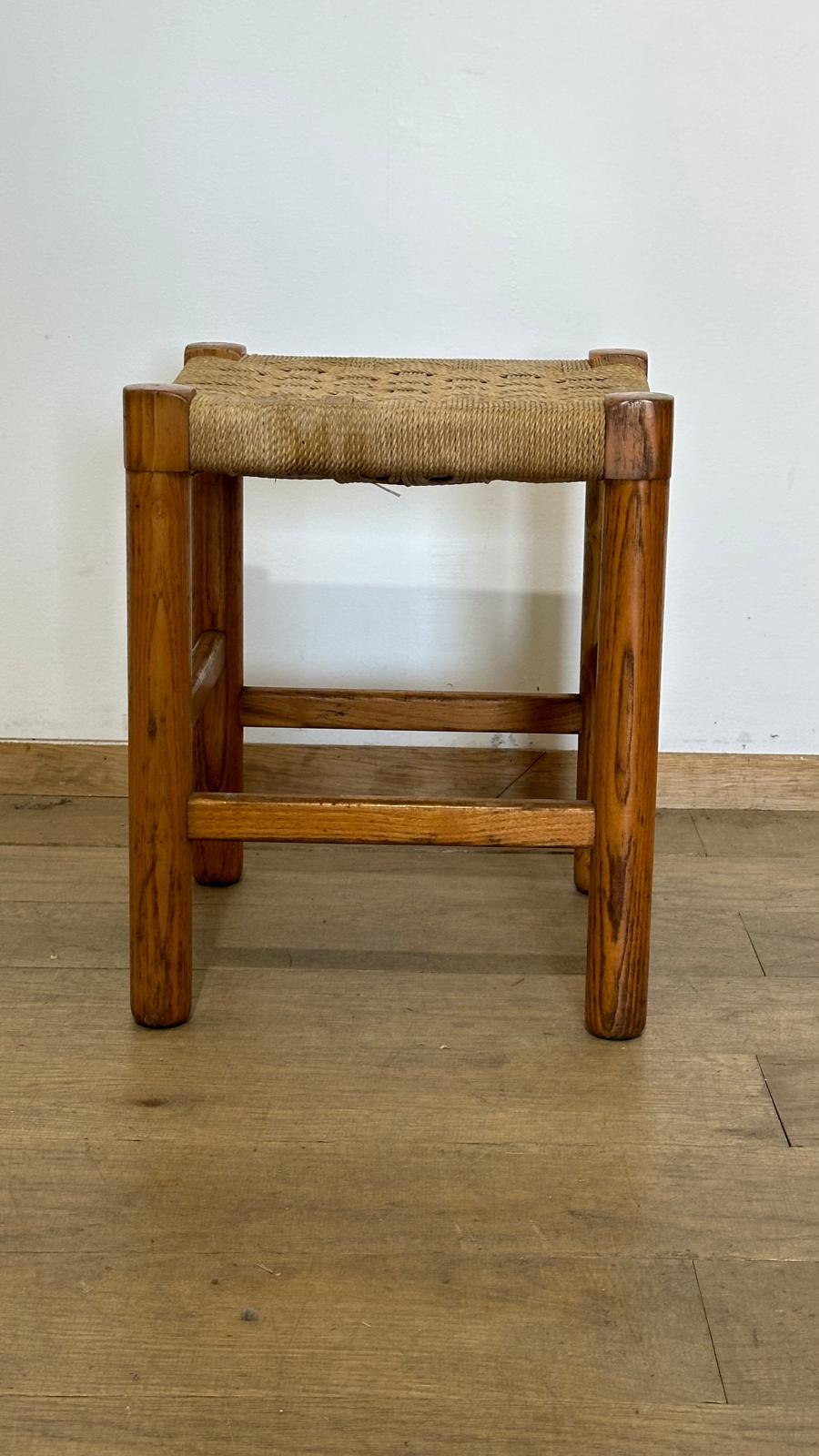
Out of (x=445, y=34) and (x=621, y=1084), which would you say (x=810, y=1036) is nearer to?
(x=621, y=1084)

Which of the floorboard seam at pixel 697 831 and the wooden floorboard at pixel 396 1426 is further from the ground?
the floorboard seam at pixel 697 831

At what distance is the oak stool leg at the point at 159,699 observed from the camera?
0.96 m

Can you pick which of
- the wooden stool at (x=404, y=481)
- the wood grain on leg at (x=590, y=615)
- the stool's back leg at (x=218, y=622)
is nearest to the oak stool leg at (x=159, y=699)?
the wooden stool at (x=404, y=481)

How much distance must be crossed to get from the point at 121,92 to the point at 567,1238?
1.03 m

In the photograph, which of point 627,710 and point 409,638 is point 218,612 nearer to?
point 409,638

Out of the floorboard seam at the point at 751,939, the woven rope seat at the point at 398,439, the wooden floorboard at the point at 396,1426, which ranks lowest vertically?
the wooden floorboard at the point at 396,1426

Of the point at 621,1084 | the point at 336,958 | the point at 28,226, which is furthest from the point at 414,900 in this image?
the point at 28,226

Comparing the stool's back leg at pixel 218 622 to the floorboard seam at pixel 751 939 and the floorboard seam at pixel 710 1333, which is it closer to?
the floorboard seam at pixel 751 939

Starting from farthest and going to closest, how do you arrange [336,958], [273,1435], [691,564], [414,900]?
1. [691,564]
2. [414,900]
3. [336,958]
4. [273,1435]

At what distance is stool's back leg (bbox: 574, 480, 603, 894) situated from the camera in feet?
4.04

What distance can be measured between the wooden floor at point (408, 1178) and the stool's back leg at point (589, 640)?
1.5 inches

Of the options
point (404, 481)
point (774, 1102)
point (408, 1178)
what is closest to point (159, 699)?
point (404, 481)

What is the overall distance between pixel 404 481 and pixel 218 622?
315mm

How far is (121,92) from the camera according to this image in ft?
4.35
